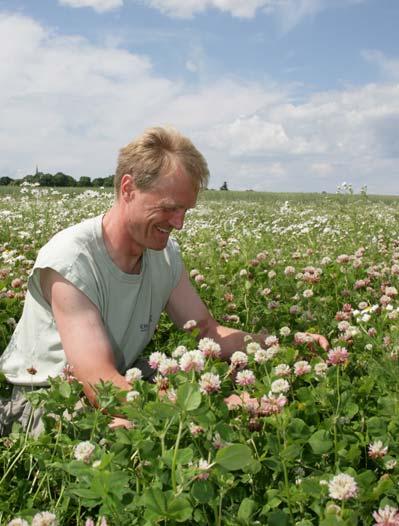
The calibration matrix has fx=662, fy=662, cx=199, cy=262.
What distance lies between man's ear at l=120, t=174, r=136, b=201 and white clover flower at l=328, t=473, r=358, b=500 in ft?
→ 5.44

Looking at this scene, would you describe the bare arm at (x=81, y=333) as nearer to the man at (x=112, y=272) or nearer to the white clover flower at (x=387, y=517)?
the man at (x=112, y=272)

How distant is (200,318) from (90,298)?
0.74 m

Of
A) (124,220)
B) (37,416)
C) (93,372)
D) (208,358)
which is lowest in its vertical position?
(37,416)

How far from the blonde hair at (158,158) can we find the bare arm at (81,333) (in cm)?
52

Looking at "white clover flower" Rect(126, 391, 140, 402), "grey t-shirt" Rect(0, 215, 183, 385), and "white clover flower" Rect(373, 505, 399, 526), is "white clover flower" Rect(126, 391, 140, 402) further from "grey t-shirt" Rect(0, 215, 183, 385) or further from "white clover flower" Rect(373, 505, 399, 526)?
"grey t-shirt" Rect(0, 215, 183, 385)

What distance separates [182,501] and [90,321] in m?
1.23

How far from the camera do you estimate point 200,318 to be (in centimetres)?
318

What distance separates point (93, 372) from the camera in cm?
230

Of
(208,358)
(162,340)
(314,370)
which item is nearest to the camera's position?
(208,358)

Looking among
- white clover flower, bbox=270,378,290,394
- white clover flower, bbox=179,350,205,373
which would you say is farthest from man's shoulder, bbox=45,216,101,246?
white clover flower, bbox=270,378,290,394

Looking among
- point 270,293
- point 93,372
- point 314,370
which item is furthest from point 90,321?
point 270,293

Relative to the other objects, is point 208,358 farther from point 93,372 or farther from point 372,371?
point 372,371

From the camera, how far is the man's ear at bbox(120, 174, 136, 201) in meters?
2.73

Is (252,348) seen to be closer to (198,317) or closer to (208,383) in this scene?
(208,383)
